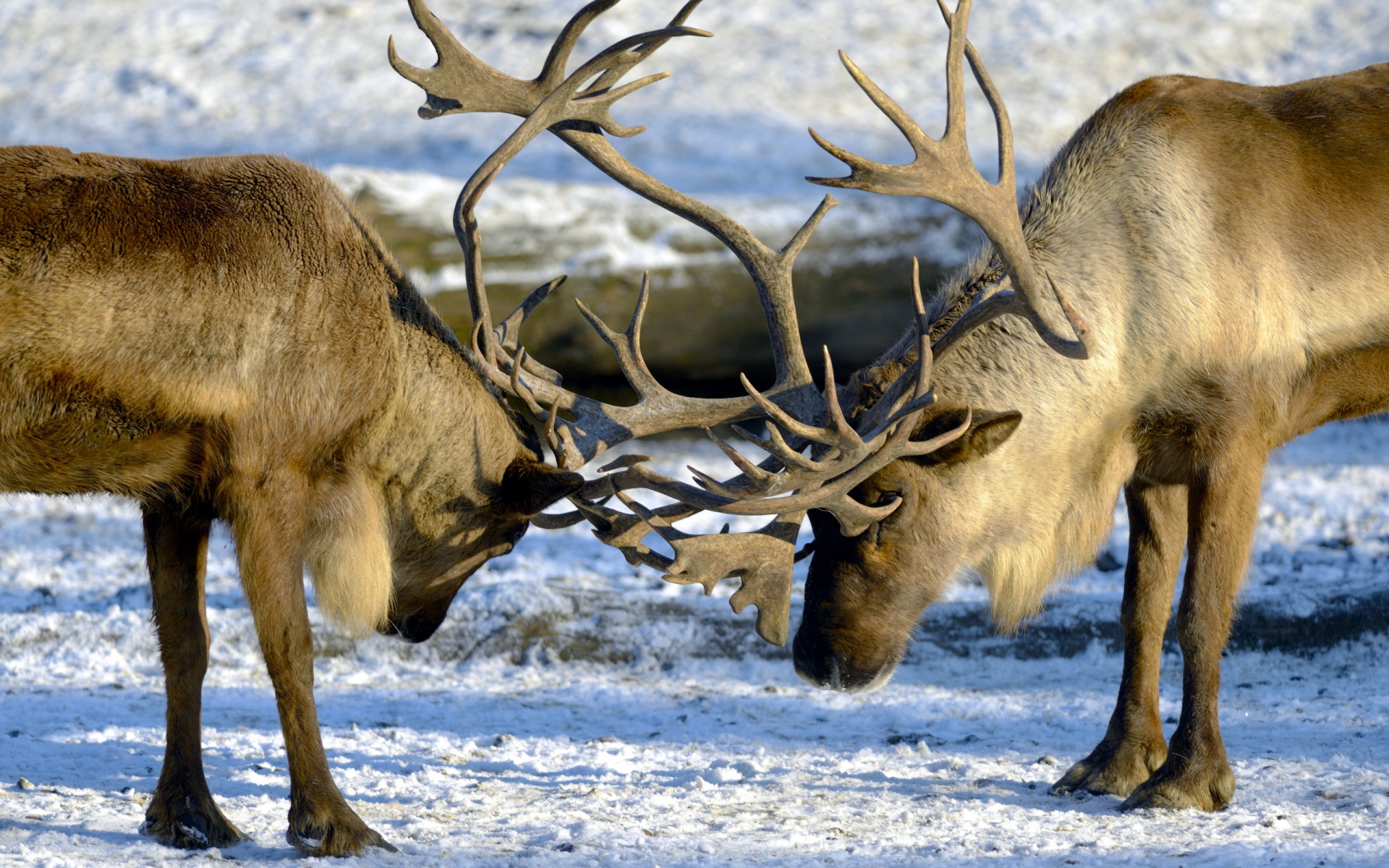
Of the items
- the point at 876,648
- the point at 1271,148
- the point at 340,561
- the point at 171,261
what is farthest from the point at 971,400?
the point at 171,261

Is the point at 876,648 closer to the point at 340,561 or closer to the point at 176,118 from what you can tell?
the point at 340,561

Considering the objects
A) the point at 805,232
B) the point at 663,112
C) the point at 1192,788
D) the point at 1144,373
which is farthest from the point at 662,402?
the point at 663,112

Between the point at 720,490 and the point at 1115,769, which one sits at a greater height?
the point at 720,490

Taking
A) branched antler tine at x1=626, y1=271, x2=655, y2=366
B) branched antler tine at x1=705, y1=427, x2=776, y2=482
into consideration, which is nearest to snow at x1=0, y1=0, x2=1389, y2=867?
branched antler tine at x1=705, y1=427, x2=776, y2=482

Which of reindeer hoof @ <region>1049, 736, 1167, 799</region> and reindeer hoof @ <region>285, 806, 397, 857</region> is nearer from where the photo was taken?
reindeer hoof @ <region>285, 806, 397, 857</region>

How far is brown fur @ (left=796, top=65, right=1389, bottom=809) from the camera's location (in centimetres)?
409

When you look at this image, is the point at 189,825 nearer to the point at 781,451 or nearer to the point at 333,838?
the point at 333,838

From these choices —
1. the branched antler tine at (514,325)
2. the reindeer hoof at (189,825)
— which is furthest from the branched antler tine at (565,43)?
the reindeer hoof at (189,825)

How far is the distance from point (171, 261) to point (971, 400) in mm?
2309

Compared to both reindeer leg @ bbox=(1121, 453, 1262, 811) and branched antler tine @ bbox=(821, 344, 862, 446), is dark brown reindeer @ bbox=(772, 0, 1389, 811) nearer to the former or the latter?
reindeer leg @ bbox=(1121, 453, 1262, 811)

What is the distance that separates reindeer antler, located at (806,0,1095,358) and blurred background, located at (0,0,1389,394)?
369 cm

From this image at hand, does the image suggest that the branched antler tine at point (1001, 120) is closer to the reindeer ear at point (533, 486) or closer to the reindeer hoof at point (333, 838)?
the reindeer ear at point (533, 486)

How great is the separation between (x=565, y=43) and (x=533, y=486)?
53.8 inches

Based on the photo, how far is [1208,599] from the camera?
4078mm
